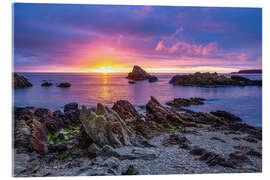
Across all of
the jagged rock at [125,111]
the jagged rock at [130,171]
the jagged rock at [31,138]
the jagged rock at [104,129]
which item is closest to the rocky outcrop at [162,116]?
the jagged rock at [125,111]

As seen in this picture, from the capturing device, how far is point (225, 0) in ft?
18.7

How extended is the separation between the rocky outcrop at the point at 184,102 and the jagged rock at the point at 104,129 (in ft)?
30.3

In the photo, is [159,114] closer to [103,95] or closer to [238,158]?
[103,95]

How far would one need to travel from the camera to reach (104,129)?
5.66 meters

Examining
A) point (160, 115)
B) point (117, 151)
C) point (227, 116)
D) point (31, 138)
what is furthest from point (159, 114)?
point (31, 138)

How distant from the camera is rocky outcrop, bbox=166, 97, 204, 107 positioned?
1469 cm

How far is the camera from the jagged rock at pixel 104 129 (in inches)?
221

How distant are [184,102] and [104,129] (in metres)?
11.2

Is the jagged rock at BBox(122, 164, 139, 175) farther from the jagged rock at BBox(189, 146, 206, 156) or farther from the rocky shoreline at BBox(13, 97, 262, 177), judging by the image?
the jagged rock at BBox(189, 146, 206, 156)

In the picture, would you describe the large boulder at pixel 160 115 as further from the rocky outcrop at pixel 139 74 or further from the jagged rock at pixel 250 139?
the jagged rock at pixel 250 139

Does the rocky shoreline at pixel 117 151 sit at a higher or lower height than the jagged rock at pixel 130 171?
higher
